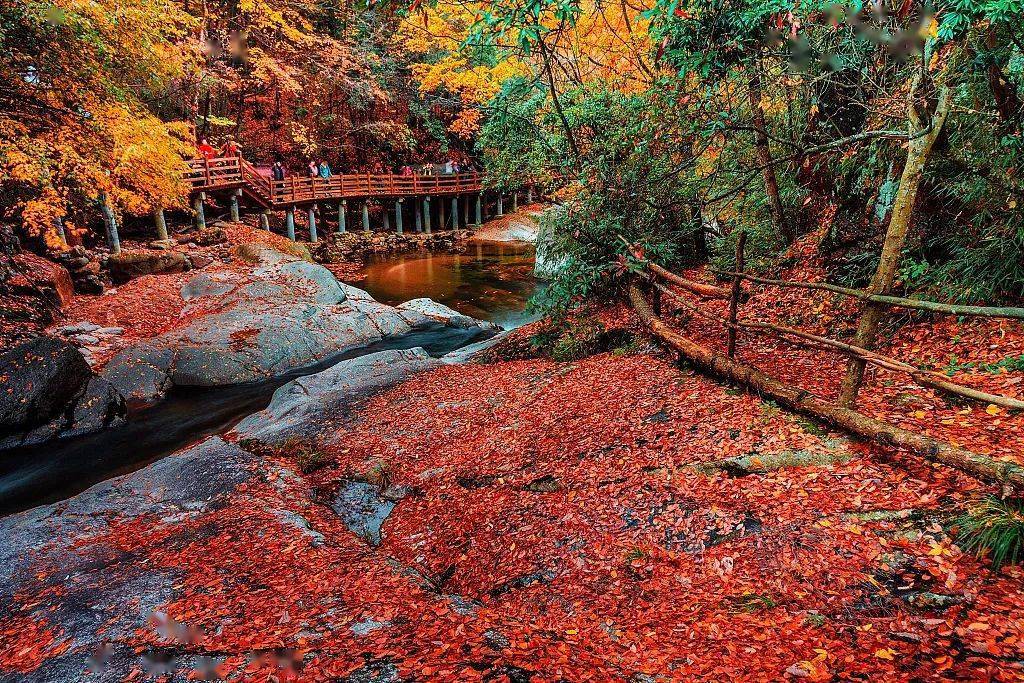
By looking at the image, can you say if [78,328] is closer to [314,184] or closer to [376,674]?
[376,674]

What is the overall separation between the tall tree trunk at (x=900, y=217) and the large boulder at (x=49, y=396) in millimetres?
11494

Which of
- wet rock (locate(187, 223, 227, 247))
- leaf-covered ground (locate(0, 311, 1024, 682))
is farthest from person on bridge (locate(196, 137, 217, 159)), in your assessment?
leaf-covered ground (locate(0, 311, 1024, 682))

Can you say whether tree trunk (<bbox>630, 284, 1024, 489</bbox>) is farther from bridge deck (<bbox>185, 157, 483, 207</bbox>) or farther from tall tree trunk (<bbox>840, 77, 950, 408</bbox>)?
bridge deck (<bbox>185, 157, 483, 207</bbox>)

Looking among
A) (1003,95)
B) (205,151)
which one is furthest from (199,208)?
(1003,95)

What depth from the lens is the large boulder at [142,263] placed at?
15.3m

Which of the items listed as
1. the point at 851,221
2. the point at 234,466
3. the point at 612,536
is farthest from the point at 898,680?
the point at 851,221

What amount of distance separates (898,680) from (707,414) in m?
3.39

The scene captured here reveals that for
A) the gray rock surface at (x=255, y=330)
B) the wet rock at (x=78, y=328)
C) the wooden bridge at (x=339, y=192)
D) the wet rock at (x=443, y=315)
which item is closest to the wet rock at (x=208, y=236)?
the wooden bridge at (x=339, y=192)

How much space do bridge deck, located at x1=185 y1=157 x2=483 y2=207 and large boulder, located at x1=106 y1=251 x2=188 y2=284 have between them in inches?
96.4

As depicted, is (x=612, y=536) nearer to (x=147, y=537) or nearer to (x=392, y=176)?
(x=147, y=537)

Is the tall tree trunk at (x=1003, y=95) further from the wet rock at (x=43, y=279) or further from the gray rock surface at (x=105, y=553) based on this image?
the wet rock at (x=43, y=279)

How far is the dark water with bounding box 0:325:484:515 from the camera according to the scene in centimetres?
771

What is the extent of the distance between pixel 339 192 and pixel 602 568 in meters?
25.2

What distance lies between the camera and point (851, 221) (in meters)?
8.66
